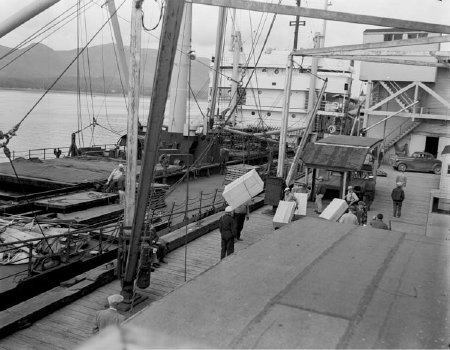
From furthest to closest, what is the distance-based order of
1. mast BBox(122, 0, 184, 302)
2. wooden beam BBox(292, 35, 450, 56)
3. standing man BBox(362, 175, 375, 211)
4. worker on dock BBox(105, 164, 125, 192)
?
standing man BBox(362, 175, 375, 211)
worker on dock BBox(105, 164, 125, 192)
wooden beam BBox(292, 35, 450, 56)
mast BBox(122, 0, 184, 302)

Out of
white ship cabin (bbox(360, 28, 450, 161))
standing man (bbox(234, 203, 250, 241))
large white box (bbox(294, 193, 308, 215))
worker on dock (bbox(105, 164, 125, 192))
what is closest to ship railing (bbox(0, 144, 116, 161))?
worker on dock (bbox(105, 164, 125, 192))

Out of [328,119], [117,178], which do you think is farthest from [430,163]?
[328,119]

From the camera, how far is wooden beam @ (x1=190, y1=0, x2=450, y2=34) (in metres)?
6.20

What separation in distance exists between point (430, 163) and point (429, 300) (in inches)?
1006

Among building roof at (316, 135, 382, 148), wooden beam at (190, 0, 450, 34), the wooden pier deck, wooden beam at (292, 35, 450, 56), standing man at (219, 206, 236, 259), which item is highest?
wooden beam at (292, 35, 450, 56)

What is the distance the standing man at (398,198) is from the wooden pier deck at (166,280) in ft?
0.98

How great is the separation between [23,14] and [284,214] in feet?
33.1

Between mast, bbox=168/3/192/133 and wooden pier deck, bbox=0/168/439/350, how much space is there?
12.0 m

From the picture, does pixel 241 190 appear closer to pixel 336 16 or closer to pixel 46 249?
pixel 46 249

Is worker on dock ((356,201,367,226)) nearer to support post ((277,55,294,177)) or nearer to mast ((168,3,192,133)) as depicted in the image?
support post ((277,55,294,177))

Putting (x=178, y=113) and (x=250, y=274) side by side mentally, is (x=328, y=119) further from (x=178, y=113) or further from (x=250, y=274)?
(x=250, y=274)

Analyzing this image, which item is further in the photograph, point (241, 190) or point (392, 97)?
point (392, 97)

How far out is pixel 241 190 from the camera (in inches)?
511

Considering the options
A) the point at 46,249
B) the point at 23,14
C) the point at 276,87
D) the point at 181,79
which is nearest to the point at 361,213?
the point at 46,249
